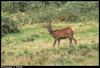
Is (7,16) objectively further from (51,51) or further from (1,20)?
(51,51)

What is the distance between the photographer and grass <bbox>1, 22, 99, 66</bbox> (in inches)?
311

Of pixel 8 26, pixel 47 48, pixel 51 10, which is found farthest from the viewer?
pixel 51 10

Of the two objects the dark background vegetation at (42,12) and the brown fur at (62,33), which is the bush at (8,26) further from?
the brown fur at (62,33)

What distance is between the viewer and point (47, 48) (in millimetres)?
8086

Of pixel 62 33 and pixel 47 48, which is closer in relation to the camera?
pixel 47 48

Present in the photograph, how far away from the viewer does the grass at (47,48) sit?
26.0ft

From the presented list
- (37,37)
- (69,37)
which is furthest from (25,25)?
(69,37)

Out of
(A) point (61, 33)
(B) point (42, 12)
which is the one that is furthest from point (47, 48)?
(B) point (42, 12)

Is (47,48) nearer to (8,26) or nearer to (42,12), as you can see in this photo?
(42,12)

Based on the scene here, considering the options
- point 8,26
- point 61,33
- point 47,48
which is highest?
point 8,26

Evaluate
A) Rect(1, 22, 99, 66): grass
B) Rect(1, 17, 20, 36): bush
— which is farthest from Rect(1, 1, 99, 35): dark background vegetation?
Rect(1, 22, 99, 66): grass

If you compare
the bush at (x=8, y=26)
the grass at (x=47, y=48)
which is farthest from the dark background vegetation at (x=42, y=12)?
the grass at (x=47, y=48)

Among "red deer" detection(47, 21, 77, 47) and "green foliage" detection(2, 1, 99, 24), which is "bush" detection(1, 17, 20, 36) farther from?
"red deer" detection(47, 21, 77, 47)

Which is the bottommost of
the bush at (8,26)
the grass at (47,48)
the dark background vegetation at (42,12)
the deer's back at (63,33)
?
the grass at (47,48)
